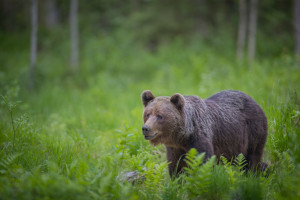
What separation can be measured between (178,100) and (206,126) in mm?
650

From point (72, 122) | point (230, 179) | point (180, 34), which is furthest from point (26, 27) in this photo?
point (230, 179)

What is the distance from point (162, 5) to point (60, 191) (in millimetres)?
21096

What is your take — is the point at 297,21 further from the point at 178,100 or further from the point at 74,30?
the point at 178,100

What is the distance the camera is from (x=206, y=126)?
3.98 meters

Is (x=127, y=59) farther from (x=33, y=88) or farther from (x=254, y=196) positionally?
(x=254, y=196)

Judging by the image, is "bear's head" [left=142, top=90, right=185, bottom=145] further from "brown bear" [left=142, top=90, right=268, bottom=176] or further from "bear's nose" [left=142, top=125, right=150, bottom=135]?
"bear's nose" [left=142, top=125, right=150, bottom=135]

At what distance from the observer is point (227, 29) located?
21.2 m

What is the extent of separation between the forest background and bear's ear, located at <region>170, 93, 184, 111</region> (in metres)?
0.83

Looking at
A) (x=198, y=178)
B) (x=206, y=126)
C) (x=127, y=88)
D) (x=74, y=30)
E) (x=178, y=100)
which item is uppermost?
(x=74, y=30)

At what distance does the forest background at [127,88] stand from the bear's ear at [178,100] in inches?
32.5

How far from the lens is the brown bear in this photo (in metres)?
3.81

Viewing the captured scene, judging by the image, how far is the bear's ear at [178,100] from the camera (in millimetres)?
3822

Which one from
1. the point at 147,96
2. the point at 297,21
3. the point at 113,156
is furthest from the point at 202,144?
the point at 297,21

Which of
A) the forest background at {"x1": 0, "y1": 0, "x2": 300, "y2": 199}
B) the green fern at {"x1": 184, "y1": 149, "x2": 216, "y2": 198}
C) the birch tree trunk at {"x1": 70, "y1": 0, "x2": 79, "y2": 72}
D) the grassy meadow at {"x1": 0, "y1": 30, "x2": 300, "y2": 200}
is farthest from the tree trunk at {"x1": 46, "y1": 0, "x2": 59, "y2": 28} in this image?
the green fern at {"x1": 184, "y1": 149, "x2": 216, "y2": 198}
